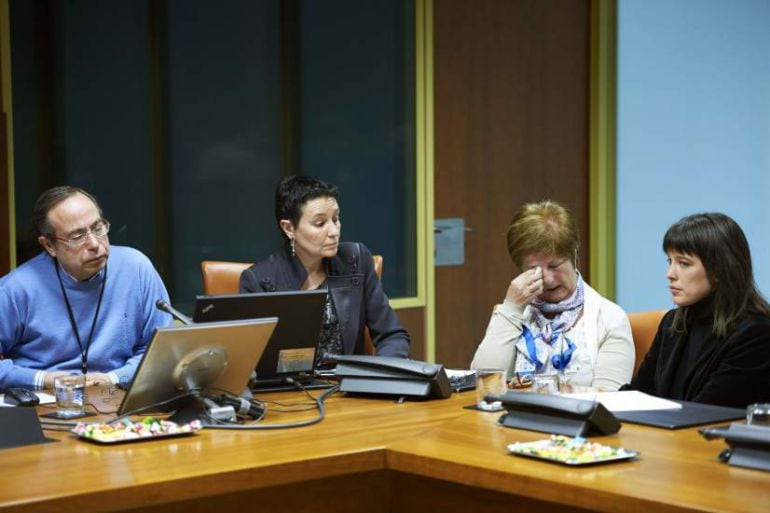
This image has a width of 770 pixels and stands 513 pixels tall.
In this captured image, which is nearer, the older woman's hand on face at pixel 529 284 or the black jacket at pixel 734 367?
the black jacket at pixel 734 367

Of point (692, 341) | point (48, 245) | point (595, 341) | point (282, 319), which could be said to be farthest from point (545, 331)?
point (48, 245)

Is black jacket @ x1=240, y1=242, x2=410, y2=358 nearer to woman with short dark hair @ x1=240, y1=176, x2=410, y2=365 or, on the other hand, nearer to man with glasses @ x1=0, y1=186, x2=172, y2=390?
woman with short dark hair @ x1=240, y1=176, x2=410, y2=365

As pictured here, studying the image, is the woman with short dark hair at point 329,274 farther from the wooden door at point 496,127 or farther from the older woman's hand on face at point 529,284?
the wooden door at point 496,127

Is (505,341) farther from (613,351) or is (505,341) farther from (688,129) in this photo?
(688,129)

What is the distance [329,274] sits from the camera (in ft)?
12.0

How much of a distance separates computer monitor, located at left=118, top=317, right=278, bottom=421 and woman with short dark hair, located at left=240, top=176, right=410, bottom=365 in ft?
3.30

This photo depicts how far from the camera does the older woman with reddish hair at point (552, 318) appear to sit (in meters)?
3.20

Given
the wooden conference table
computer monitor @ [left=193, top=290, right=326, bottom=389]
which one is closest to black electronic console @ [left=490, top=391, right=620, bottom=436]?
the wooden conference table

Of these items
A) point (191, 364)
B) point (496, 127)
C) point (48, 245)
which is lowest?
point (191, 364)

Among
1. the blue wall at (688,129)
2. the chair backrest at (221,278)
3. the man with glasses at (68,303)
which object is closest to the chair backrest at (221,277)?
the chair backrest at (221,278)

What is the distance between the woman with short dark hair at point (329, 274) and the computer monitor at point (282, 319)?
551 millimetres

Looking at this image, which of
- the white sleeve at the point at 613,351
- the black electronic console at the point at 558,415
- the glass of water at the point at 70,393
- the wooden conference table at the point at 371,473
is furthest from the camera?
the white sleeve at the point at 613,351

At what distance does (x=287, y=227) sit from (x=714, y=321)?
1518 millimetres

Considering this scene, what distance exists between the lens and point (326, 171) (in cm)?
513
